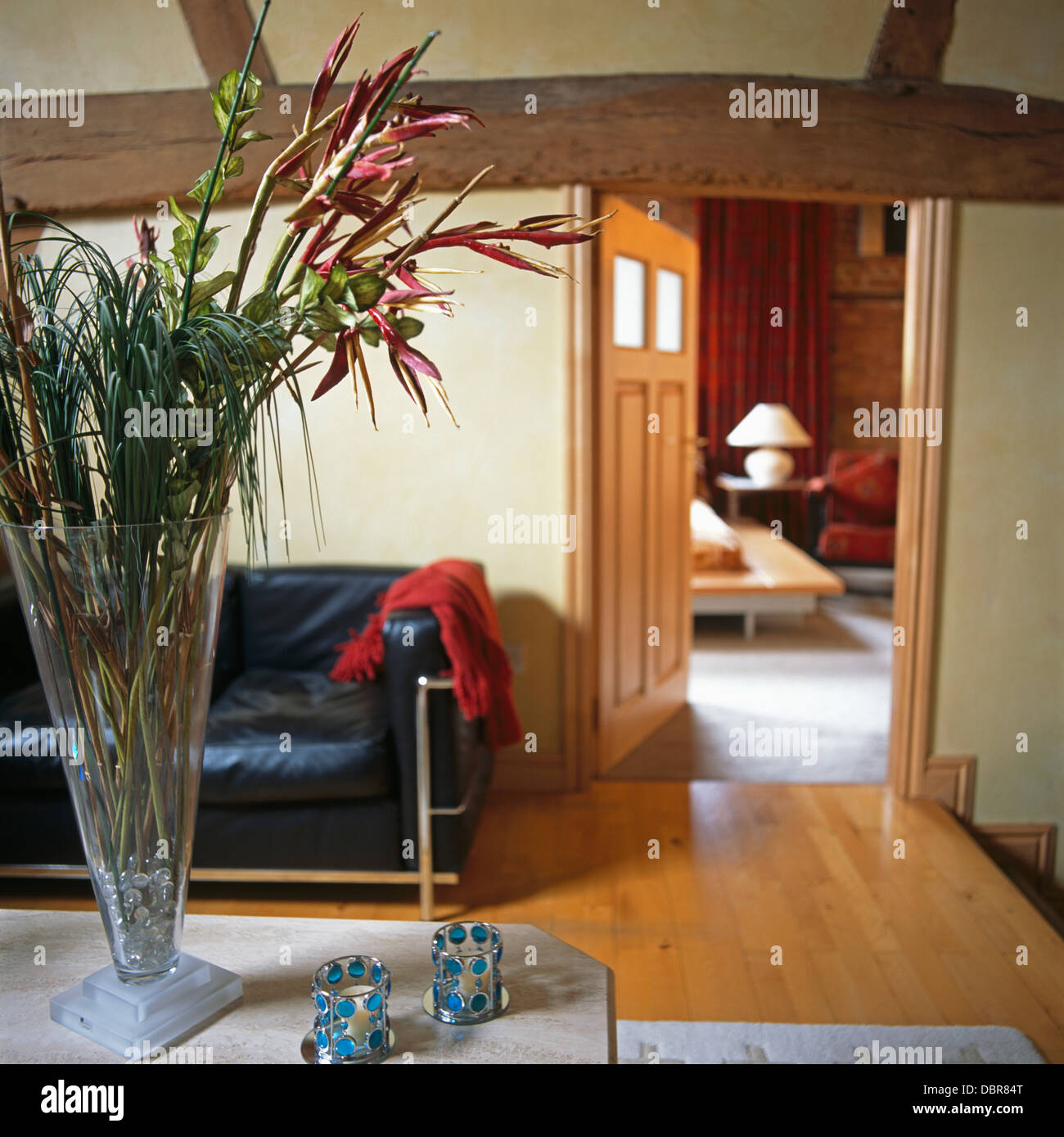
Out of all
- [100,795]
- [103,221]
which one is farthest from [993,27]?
[100,795]

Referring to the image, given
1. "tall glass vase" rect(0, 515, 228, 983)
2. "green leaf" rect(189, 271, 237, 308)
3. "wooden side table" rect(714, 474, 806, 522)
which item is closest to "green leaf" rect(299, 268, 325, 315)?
"green leaf" rect(189, 271, 237, 308)

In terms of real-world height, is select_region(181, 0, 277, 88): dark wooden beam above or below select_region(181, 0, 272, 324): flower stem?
above

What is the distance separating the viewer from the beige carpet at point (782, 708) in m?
3.97

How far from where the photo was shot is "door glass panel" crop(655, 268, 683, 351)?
13.5 ft

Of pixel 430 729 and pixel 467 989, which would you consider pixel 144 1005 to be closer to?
pixel 467 989

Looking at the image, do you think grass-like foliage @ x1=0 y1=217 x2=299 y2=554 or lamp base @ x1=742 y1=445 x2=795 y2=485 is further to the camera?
lamp base @ x1=742 y1=445 x2=795 y2=485

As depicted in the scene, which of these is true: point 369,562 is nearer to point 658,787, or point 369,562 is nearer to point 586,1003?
point 658,787

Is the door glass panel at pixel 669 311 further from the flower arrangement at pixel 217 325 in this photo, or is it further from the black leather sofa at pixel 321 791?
the flower arrangement at pixel 217 325

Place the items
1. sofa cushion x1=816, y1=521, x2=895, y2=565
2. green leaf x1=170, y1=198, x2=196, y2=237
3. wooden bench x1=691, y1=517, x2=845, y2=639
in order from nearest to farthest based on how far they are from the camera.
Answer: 1. green leaf x1=170, y1=198, x2=196, y2=237
2. wooden bench x1=691, y1=517, x2=845, y2=639
3. sofa cushion x1=816, y1=521, x2=895, y2=565

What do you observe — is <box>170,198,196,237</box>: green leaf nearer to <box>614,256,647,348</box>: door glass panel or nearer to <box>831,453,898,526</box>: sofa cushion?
<box>614,256,647,348</box>: door glass panel

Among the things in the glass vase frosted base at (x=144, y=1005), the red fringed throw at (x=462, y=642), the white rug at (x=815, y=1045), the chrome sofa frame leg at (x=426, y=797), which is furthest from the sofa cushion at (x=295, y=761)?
the glass vase frosted base at (x=144, y=1005)

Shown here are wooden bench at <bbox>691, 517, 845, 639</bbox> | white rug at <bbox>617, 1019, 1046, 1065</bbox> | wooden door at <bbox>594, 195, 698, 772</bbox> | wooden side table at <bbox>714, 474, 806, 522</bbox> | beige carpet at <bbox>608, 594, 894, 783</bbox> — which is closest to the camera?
white rug at <bbox>617, 1019, 1046, 1065</bbox>

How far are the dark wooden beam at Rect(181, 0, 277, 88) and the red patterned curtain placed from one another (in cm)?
515
